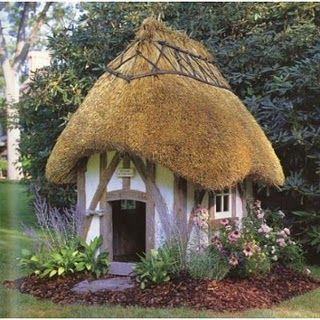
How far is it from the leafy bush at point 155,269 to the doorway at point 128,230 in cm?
109

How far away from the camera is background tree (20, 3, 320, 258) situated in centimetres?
729

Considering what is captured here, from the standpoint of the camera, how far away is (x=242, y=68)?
27.3ft

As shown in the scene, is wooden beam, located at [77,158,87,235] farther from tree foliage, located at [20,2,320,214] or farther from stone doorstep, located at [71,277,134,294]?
tree foliage, located at [20,2,320,214]

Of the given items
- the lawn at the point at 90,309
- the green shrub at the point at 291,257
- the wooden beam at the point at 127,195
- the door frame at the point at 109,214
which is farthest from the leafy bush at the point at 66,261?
the green shrub at the point at 291,257

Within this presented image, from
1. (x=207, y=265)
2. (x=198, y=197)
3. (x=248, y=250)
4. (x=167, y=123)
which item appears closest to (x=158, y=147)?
(x=167, y=123)

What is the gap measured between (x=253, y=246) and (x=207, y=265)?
1.63ft

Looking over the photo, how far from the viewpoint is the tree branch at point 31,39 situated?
355 cm

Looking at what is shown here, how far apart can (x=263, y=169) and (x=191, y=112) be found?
1.11m

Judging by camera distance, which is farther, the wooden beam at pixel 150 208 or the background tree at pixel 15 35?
the wooden beam at pixel 150 208

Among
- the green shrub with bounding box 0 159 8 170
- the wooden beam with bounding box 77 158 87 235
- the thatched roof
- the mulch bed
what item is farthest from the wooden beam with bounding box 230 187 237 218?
the green shrub with bounding box 0 159 8 170

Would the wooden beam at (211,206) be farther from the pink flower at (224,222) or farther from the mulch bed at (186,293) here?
the mulch bed at (186,293)

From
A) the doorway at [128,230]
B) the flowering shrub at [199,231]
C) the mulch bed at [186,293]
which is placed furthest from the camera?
the doorway at [128,230]

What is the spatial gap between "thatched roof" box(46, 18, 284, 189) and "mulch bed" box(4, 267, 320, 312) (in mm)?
917

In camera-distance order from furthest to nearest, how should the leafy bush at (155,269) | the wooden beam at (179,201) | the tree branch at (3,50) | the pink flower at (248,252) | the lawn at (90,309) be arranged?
the wooden beam at (179,201)
the pink flower at (248,252)
the leafy bush at (155,269)
the lawn at (90,309)
the tree branch at (3,50)
